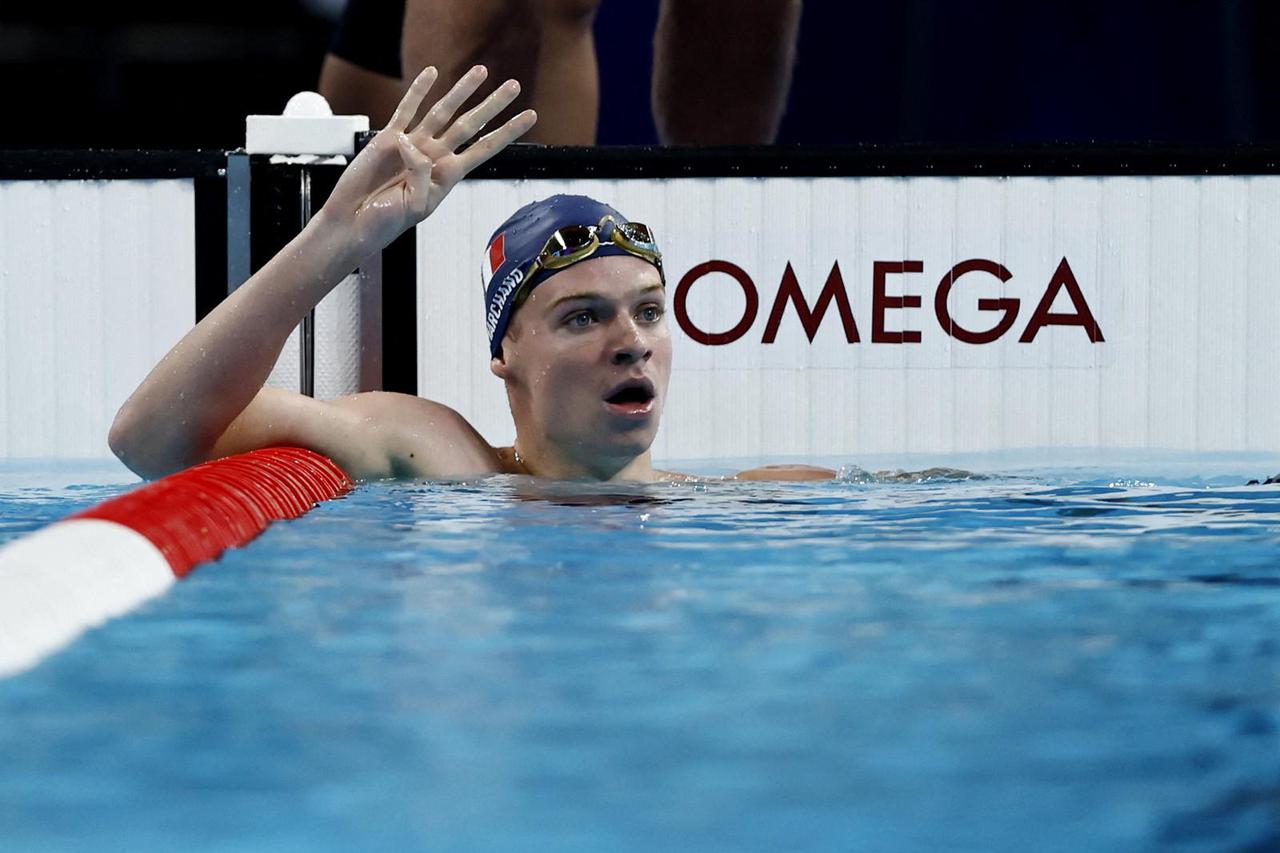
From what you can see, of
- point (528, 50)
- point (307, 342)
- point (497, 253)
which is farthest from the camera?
point (528, 50)

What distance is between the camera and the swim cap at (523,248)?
3320 millimetres

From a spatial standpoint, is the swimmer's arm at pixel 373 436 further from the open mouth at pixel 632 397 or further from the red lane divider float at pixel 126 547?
the open mouth at pixel 632 397

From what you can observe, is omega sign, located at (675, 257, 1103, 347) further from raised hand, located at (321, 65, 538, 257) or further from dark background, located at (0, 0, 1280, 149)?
raised hand, located at (321, 65, 538, 257)

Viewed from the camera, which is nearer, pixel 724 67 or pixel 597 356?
pixel 597 356

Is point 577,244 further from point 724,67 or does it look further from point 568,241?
point 724,67

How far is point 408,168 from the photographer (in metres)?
2.82

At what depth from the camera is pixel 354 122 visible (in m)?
4.82

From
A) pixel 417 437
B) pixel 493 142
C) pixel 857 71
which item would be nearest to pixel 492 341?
pixel 417 437

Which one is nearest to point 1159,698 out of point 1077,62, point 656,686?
point 656,686

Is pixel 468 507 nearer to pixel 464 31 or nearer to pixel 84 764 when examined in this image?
pixel 84 764

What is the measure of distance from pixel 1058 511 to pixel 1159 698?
1.62 metres

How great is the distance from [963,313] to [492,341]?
1.89m

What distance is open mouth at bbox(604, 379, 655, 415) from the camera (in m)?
3.14

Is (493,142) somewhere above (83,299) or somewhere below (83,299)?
above
